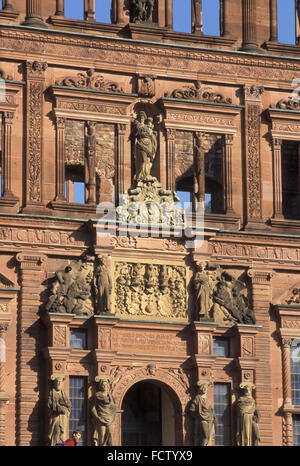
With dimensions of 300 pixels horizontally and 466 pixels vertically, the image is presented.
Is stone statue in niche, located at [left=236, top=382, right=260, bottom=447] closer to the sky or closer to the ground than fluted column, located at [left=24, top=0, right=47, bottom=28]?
closer to the ground

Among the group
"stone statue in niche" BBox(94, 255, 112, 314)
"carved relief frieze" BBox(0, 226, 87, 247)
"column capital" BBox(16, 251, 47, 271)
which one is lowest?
"stone statue in niche" BBox(94, 255, 112, 314)

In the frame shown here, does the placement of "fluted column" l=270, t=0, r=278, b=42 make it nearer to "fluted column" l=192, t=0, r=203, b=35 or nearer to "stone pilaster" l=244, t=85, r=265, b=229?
"stone pilaster" l=244, t=85, r=265, b=229

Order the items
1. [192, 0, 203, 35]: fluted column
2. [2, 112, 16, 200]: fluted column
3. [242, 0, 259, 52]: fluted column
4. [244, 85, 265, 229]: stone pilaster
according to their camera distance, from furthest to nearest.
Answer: [242, 0, 259, 52]: fluted column < [192, 0, 203, 35]: fluted column < [244, 85, 265, 229]: stone pilaster < [2, 112, 16, 200]: fluted column

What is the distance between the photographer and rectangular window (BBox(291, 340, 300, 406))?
3691 cm

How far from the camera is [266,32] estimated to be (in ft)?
129

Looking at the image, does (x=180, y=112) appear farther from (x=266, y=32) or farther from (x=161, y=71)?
(x=266, y=32)

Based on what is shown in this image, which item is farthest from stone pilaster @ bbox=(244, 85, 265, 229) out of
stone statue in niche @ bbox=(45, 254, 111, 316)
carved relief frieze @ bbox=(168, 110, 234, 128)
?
stone statue in niche @ bbox=(45, 254, 111, 316)

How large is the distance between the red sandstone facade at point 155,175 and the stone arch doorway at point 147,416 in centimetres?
19

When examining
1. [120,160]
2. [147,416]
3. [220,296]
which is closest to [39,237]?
[120,160]

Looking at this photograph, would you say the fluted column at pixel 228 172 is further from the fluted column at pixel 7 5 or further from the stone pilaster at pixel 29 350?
the fluted column at pixel 7 5

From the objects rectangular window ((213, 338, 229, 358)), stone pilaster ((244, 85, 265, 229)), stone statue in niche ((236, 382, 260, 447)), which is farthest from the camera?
stone pilaster ((244, 85, 265, 229))

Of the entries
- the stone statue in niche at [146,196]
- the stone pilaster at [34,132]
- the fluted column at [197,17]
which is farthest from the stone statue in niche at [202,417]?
the fluted column at [197,17]

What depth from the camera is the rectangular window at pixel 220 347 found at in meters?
36.5

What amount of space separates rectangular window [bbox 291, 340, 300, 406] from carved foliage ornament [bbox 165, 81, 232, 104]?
20.2ft
